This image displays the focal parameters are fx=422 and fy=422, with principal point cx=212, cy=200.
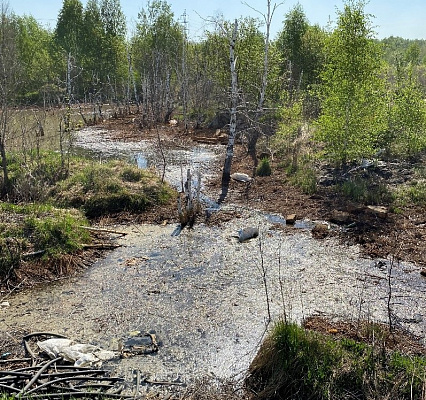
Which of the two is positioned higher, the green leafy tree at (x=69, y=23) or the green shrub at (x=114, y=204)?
the green leafy tree at (x=69, y=23)

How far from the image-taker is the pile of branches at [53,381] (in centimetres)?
443

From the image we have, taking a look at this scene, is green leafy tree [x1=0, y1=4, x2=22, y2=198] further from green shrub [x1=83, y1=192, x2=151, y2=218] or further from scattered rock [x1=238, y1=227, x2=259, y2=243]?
scattered rock [x1=238, y1=227, x2=259, y2=243]

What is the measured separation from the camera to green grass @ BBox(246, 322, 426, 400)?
4656 mm

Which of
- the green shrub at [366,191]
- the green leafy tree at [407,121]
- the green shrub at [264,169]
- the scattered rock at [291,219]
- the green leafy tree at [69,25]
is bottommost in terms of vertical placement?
the scattered rock at [291,219]

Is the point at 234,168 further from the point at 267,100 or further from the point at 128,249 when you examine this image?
the point at 128,249

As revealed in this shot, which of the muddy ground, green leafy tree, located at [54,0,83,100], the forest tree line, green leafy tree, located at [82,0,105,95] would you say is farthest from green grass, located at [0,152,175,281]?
green leafy tree, located at [54,0,83,100]

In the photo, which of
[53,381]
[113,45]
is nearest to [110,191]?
[53,381]

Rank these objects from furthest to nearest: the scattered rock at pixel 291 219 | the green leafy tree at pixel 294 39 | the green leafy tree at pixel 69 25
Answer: the green leafy tree at pixel 69 25 → the green leafy tree at pixel 294 39 → the scattered rock at pixel 291 219

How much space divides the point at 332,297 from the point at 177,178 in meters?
8.72

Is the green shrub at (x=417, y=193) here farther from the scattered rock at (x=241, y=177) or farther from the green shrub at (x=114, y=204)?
the green shrub at (x=114, y=204)

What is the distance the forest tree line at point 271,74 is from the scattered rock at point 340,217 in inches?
132

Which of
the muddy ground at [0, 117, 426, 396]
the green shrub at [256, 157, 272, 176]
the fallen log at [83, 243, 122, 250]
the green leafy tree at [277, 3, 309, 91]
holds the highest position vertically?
the green leafy tree at [277, 3, 309, 91]

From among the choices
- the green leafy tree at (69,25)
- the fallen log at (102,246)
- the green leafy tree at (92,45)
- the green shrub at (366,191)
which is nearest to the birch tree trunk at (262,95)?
the green shrub at (366,191)

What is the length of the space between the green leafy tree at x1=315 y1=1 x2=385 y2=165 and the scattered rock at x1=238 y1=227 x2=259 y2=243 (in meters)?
5.25
